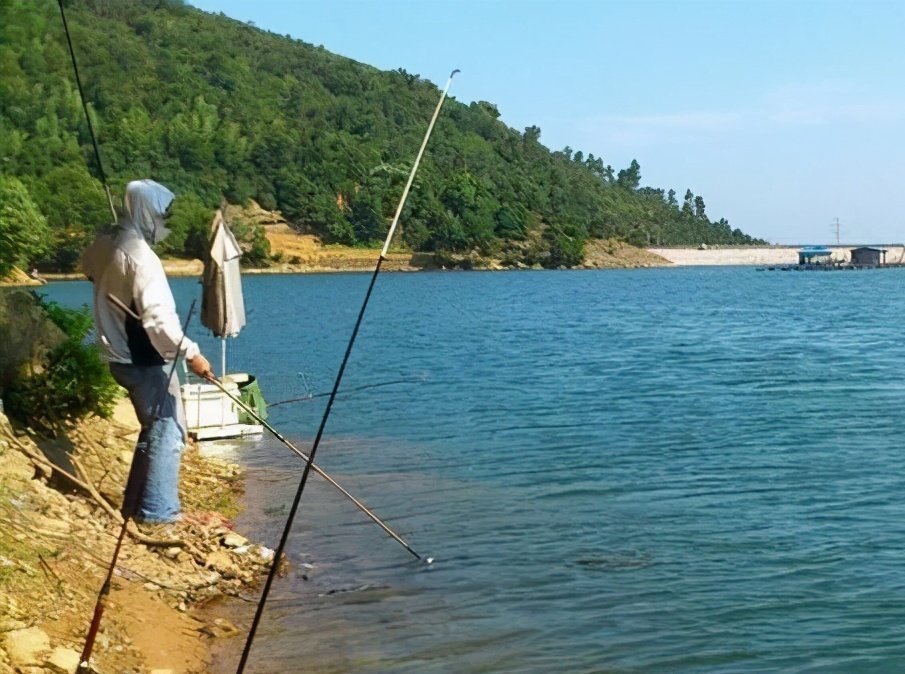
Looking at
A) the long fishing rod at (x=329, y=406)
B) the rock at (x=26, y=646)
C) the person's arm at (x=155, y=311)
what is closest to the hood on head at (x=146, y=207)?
the person's arm at (x=155, y=311)

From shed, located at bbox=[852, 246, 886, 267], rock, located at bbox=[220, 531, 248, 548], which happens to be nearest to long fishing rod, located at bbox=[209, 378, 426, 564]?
rock, located at bbox=[220, 531, 248, 548]

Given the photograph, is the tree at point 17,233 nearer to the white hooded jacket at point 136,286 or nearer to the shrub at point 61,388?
the shrub at point 61,388

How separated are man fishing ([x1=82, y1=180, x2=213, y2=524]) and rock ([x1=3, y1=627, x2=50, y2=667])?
2.04 meters

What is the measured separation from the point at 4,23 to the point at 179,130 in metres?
132

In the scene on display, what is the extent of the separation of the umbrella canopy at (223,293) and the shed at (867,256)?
567ft

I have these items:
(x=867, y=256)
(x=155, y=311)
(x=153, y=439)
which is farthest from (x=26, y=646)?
(x=867, y=256)

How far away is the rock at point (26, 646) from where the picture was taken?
16.8 feet

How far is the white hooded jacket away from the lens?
23.7ft

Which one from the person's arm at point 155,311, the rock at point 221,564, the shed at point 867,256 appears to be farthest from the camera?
the shed at point 867,256

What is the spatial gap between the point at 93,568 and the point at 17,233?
3.68 m

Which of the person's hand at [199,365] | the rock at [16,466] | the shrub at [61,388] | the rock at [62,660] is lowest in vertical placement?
the rock at [62,660]

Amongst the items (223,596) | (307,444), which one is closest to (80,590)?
(223,596)

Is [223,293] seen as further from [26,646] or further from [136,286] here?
[26,646]

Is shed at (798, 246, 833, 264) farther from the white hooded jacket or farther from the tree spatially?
the white hooded jacket
